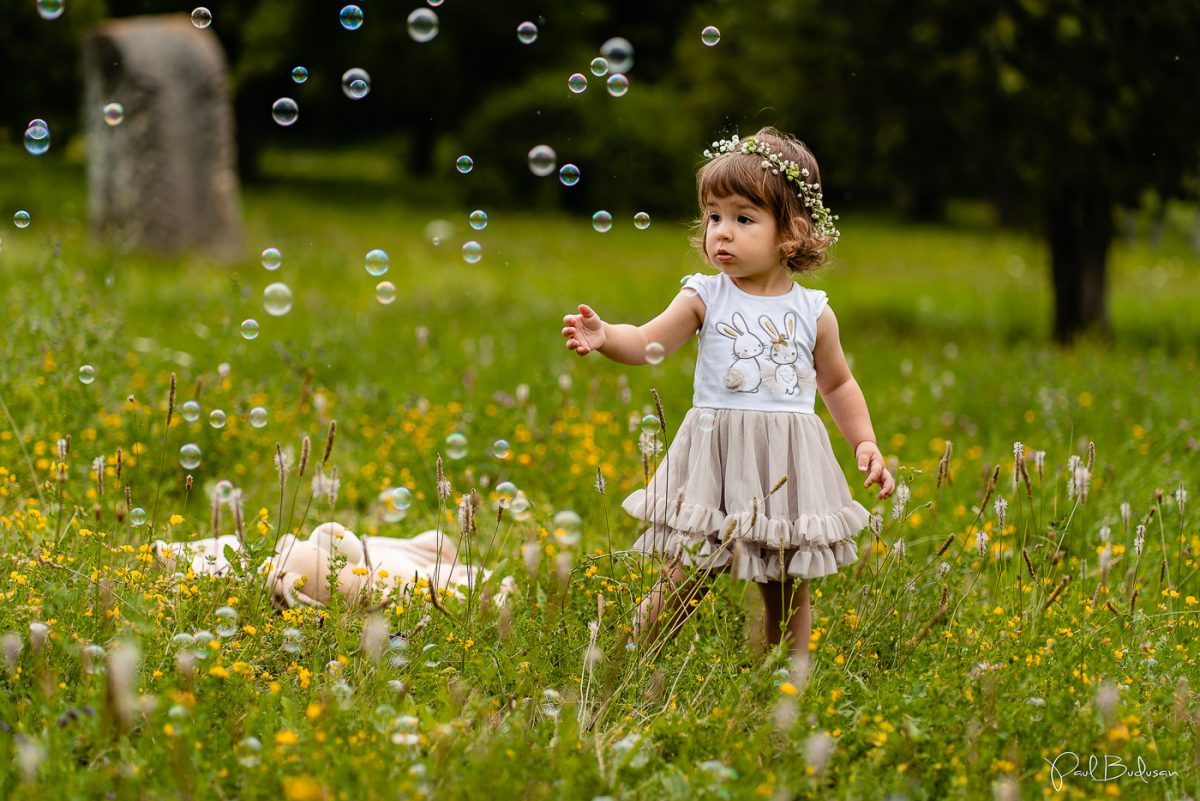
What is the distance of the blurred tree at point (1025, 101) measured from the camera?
9.05 meters

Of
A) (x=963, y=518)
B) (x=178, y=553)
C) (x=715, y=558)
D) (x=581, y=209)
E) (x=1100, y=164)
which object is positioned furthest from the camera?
(x=581, y=209)

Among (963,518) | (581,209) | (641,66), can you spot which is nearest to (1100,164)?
(963,518)

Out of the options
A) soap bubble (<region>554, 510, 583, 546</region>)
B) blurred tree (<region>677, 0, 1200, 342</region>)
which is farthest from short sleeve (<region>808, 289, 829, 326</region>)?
blurred tree (<region>677, 0, 1200, 342</region>)

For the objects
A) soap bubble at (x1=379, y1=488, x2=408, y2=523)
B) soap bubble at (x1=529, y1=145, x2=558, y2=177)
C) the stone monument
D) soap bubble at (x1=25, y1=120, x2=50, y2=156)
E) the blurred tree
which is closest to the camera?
soap bubble at (x1=529, y1=145, x2=558, y2=177)

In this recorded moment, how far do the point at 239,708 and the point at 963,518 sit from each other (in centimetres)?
314

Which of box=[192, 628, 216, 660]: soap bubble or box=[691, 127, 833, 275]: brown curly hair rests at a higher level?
box=[691, 127, 833, 275]: brown curly hair

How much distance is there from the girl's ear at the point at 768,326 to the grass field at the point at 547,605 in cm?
61

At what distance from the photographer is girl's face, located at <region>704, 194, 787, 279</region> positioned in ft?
11.6

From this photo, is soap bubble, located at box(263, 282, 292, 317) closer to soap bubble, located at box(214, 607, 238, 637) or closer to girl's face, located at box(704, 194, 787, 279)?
soap bubble, located at box(214, 607, 238, 637)

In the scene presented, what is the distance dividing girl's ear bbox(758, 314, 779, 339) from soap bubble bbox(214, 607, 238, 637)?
5.33 ft

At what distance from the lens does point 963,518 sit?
16.8 ft

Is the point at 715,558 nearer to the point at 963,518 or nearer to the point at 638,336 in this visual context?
the point at 638,336

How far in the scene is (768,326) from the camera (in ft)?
11.8

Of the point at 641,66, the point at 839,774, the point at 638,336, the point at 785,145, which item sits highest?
the point at 641,66
